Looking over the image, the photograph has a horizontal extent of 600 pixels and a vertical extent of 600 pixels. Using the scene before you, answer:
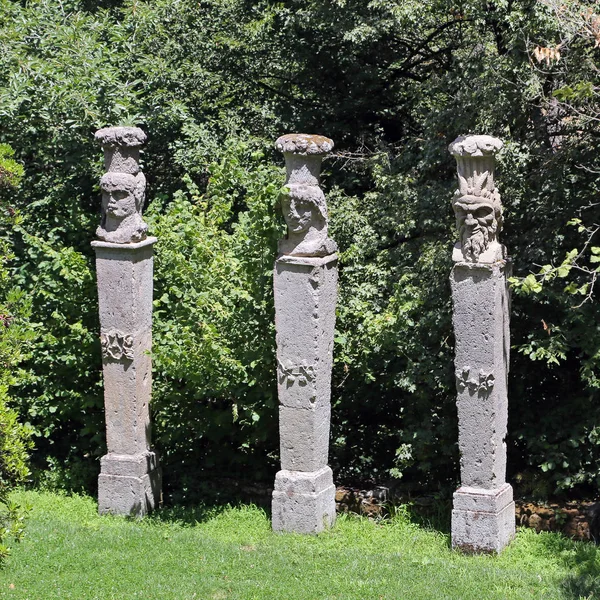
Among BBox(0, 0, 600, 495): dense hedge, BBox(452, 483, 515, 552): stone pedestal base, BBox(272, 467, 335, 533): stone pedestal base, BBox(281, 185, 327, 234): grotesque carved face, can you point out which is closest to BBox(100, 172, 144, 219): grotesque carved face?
BBox(0, 0, 600, 495): dense hedge

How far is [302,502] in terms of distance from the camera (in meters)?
8.80

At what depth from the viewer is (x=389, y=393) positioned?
1046 cm

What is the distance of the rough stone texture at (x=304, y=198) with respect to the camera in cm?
845

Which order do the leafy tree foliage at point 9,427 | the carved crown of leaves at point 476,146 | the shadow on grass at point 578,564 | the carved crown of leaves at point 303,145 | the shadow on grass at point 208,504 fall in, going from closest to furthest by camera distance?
the leafy tree foliage at point 9,427, the shadow on grass at point 578,564, the carved crown of leaves at point 476,146, the carved crown of leaves at point 303,145, the shadow on grass at point 208,504

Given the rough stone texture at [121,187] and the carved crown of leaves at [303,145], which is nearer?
the carved crown of leaves at [303,145]

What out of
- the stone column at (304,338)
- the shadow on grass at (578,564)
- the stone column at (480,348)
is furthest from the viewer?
the stone column at (304,338)

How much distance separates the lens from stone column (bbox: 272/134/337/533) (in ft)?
27.9

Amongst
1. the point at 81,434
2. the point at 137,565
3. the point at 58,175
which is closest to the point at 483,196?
the point at 137,565

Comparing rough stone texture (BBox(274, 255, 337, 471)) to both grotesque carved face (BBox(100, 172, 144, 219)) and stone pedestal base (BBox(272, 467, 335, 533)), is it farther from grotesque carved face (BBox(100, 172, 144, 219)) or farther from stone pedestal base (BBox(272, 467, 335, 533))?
grotesque carved face (BBox(100, 172, 144, 219))

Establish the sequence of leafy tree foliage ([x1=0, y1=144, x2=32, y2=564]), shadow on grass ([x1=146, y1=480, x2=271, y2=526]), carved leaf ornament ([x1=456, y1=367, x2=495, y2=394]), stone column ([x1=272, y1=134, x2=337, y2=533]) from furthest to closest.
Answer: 1. shadow on grass ([x1=146, y1=480, x2=271, y2=526])
2. stone column ([x1=272, y1=134, x2=337, y2=533])
3. carved leaf ornament ([x1=456, y1=367, x2=495, y2=394])
4. leafy tree foliage ([x1=0, y1=144, x2=32, y2=564])

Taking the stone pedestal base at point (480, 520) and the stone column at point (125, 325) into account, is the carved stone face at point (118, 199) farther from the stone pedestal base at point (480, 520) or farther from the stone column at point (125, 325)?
the stone pedestal base at point (480, 520)

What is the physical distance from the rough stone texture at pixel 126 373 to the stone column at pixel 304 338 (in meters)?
1.28

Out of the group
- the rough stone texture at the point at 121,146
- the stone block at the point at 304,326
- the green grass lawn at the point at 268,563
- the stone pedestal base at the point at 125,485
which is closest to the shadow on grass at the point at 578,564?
the green grass lawn at the point at 268,563


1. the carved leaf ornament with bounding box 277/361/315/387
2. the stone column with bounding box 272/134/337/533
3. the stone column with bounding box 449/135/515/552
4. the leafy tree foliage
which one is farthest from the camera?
the carved leaf ornament with bounding box 277/361/315/387
